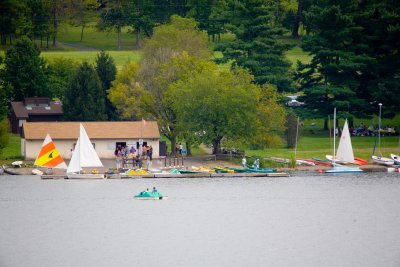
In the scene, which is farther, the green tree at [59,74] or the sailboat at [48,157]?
the green tree at [59,74]

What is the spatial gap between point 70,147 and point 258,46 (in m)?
25.6

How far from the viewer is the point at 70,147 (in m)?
97.2

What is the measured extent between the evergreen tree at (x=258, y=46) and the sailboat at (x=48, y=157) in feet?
91.2

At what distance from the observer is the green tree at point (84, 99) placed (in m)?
106

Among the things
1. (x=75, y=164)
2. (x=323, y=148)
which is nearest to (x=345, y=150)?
(x=323, y=148)

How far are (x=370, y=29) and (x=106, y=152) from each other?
29917 millimetres

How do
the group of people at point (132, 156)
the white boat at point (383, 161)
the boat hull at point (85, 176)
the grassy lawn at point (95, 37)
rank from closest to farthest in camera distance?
1. the boat hull at point (85, 176)
2. the group of people at point (132, 156)
3. the white boat at point (383, 161)
4. the grassy lawn at point (95, 37)

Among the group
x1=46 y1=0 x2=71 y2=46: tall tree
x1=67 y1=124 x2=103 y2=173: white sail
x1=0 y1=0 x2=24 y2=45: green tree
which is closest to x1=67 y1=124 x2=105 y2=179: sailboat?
x1=67 y1=124 x2=103 y2=173: white sail

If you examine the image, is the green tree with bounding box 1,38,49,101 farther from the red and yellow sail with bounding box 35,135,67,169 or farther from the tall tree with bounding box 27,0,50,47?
the tall tree with bounding box 27,0,50,47

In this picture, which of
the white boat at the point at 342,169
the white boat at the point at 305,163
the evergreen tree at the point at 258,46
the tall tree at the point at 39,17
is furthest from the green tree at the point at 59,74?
the white boat at the point at 342,169

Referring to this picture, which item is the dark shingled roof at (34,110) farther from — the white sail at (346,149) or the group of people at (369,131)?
the white sail at (346,149)

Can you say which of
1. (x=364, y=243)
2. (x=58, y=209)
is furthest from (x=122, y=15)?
(x=364, y=243)

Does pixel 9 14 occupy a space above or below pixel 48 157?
above

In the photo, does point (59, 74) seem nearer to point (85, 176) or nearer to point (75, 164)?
point (75, 164)
